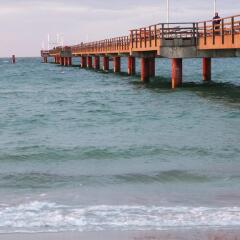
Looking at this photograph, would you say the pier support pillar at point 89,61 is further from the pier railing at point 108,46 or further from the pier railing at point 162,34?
the pier railing at point 162,34

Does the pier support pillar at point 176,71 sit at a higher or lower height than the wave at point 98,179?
higher

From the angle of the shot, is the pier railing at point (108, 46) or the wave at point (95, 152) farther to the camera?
the pier railing at point (108, 46)

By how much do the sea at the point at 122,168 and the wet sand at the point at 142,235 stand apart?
0.22 metres

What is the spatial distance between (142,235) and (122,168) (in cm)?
547

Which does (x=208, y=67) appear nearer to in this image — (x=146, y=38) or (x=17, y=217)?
(x=146, y=38)

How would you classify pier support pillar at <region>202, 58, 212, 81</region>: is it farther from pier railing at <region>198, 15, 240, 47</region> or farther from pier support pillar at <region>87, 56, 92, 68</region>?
pier support pillar at <region>87, 56, 92, 68</region>

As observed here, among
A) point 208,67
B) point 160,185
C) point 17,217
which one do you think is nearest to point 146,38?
point 208,67

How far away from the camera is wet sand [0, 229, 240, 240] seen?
331 inches

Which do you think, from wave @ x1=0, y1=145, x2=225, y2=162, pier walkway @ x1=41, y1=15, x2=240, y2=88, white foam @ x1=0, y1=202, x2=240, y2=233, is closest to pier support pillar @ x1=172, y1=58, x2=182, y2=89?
pier walkway @ x1=41, y1=15, x2=240, y2=88

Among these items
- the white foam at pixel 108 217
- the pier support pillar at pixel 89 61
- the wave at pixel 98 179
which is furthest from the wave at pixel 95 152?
the pier support pillar at pixel 89 61

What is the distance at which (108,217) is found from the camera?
961 cm

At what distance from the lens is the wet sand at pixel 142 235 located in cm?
841

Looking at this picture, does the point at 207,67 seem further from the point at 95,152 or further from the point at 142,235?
the point at 142,235

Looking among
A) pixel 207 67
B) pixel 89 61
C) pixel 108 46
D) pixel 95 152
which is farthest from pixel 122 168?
pixel 89 61
